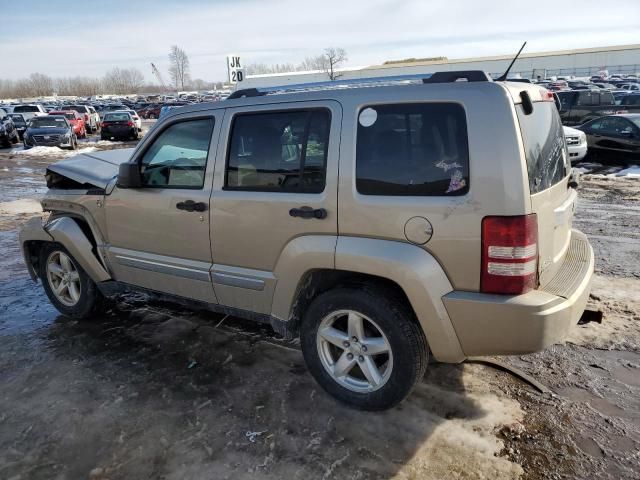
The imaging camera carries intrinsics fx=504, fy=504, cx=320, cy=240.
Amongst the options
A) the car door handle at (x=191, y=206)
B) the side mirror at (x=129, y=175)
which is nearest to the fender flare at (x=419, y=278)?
the car door handle at (x=191, y=206)

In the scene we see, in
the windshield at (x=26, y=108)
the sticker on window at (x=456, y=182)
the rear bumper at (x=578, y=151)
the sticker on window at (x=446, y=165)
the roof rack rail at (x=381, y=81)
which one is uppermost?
the roof rack rail at (x=381, y=81)

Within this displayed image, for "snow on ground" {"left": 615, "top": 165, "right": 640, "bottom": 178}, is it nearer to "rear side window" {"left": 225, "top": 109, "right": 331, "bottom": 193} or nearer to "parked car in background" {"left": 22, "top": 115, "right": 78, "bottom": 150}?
"rear side window" {"left": 225, "top": 109, "right": 331, "bottom": 193}

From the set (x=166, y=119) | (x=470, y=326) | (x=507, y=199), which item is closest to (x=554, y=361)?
(x=470, y=326)

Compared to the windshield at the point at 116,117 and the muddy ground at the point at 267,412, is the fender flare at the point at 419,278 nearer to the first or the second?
the muddy ground at the point at 267,412

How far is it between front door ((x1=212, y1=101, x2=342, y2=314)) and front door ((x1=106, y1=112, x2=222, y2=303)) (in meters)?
0.13

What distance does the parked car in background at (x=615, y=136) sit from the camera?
1234 cm

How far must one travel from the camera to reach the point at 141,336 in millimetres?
4406

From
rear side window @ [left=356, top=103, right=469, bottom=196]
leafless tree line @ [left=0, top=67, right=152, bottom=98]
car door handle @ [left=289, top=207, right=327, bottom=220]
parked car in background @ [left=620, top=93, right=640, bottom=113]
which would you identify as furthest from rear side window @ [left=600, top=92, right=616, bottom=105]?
leafless tree line @ [left=0, top=67, right=152, bottom=98]

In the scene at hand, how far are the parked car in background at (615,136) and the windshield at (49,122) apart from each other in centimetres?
2022

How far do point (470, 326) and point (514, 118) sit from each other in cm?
111

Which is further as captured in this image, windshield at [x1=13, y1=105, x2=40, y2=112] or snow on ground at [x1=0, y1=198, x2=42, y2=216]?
windshield at [x1=13, y1=105, x2=40, y2=112]

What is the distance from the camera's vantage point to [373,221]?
9.43 feet

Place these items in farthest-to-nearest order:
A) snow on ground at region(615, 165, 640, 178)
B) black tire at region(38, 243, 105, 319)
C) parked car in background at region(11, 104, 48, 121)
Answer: parked car in background at region(11, 104, 48, 121) → snow on ground at region(615, 165, 640, 178) → black tire at region(38, 243, 105, 319)

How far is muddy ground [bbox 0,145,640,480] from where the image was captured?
2.74 metres
